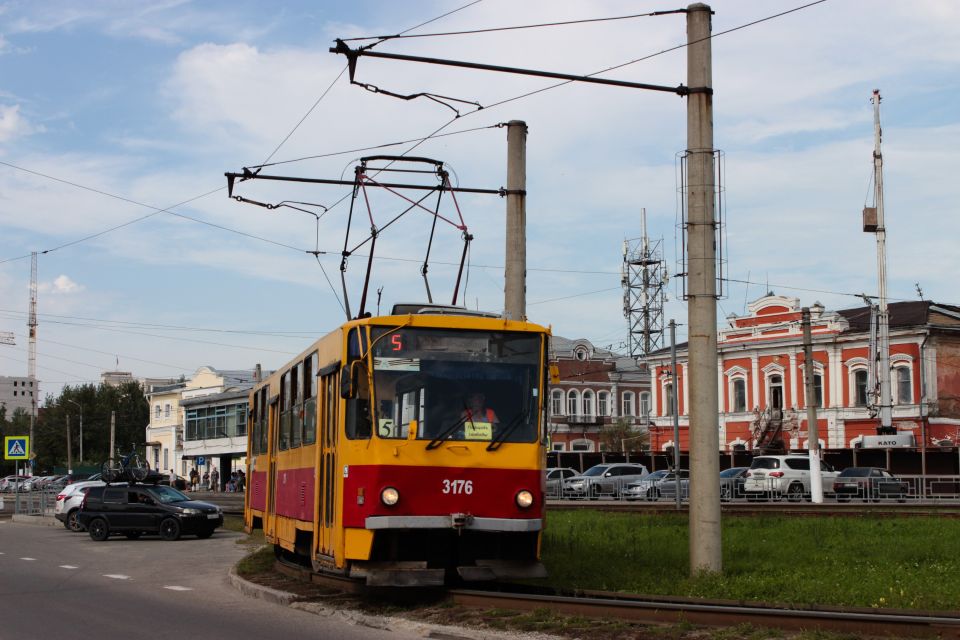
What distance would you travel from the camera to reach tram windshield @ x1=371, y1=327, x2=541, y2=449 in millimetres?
12906

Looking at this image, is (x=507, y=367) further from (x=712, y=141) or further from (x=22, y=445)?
(x=22, y=445)

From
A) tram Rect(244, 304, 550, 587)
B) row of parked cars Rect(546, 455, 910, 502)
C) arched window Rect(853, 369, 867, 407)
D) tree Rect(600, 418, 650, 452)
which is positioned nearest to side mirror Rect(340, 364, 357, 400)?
tram Rect(244, 304, 550, 587)

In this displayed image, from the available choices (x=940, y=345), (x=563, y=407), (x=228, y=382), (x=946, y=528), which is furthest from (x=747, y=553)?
(x=228, y=382)

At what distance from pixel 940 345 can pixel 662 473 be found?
71.5 ft

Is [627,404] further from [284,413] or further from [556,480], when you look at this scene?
[284,413]

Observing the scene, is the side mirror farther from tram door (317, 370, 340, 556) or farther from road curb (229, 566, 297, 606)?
road curb (229, 566, 297, 606)

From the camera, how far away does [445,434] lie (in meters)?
12.9

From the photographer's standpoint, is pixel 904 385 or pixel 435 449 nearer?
pixel 435 449

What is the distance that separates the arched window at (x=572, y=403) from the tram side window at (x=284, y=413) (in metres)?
73.1

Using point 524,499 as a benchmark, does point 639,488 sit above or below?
below

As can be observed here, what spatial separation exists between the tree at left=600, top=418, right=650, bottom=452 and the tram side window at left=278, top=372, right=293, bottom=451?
6579 cm

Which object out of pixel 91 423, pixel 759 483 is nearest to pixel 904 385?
pixel 759 483

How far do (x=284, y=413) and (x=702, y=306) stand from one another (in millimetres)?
6748

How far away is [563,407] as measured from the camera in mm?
89875
